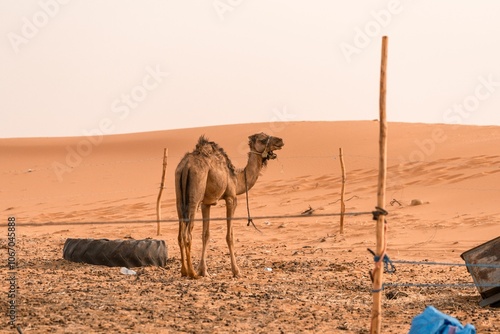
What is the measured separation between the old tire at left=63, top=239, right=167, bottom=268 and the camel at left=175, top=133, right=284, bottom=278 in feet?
1.66

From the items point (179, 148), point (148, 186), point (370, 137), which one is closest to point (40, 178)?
point (148, 186)

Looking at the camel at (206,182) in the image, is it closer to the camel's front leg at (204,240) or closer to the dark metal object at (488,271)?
the camel's front leg at (204,240)

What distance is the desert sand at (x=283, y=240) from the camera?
9.47 m

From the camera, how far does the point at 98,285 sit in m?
11.5

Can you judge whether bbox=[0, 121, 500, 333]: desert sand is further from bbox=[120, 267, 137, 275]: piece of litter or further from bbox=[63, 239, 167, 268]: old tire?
bbox=[63, 239, 167, 268]: old tire

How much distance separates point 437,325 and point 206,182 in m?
6.93

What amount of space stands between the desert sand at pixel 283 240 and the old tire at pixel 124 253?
0.23 metres

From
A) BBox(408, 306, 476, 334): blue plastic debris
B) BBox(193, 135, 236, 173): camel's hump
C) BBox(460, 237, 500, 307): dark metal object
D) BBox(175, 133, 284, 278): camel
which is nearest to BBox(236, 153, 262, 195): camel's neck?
BBox(175, 133, 284, 278): camel

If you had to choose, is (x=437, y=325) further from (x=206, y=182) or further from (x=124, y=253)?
(x=124, y=253)

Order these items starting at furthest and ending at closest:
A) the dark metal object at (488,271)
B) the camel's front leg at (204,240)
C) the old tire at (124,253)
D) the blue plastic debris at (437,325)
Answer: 1. the old tire at (124,253)
2. the camel's front leg at (204,240)
3. the dark metal object at (488,271)
4. the blue plastic debris at (437,325)

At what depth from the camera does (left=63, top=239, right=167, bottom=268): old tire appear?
1352 centimetres

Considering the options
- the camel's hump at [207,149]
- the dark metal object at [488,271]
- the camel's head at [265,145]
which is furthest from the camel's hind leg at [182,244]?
the dark metal object at [488,271]

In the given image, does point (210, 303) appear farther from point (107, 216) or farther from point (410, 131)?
point (410, 131)

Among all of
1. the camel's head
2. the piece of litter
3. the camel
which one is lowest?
the piece of litter
